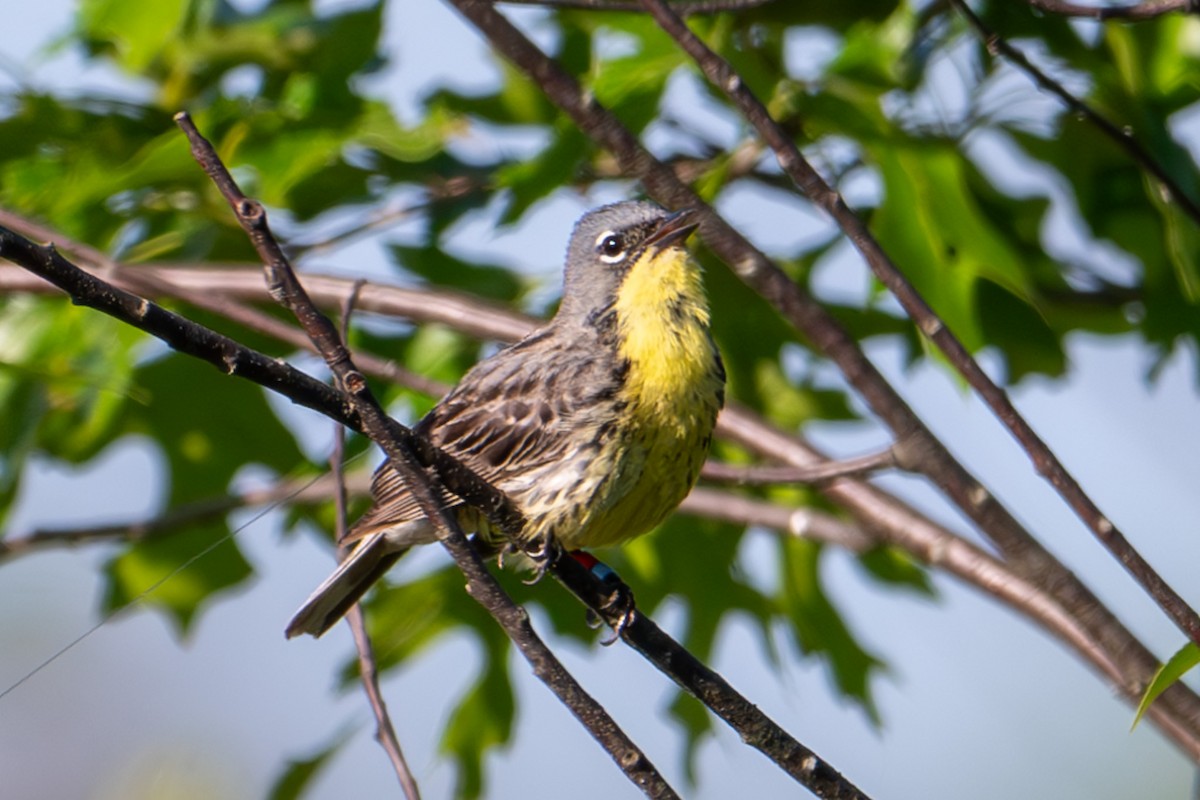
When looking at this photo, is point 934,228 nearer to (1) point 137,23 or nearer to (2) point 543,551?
(2) point 543,551

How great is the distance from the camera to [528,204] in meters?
4.45

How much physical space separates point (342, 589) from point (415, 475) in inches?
76.4

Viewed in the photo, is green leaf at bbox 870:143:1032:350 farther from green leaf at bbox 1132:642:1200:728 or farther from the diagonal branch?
green leaf at bbox 1132:642:1200:728

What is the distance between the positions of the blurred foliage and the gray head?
179mm

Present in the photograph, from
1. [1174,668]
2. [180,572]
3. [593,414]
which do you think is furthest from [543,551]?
[180,572]

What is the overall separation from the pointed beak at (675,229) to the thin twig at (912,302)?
36.0 inches

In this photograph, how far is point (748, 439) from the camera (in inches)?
201

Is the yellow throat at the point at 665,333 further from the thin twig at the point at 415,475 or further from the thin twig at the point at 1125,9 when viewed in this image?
the thin twig at the point at 415,475

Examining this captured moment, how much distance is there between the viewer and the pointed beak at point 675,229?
450 cm

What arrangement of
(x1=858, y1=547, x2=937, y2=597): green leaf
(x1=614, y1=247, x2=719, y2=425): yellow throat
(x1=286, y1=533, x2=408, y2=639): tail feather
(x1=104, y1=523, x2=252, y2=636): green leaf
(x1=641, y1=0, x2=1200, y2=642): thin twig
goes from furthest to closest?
1. (x1=104, y1=523, x2=252, y2=636): green leaf
2. (x1=858, y1=547, x2=937, y2=597): green leaf
3. (x1=286, y1=533, x2=408, y2=639): tail feather
4. (x1=614, y1=247, x2=719, y2=425): yellow throat
5. (x1=641, y1=0, x2=1200, y2=642): thin twig

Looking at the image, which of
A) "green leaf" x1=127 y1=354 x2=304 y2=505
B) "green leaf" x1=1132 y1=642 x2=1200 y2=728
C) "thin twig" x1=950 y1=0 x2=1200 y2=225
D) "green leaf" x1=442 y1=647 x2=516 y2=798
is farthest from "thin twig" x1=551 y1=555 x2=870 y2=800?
"green leaf" x1=127 y1=354 x2=304 y2=505

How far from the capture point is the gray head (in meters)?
4.58

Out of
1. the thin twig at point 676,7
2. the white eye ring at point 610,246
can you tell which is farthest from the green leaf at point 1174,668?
the white eye ring at point 610,246

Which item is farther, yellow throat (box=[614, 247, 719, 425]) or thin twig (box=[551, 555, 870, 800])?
yellow throat (box=[614, 247, 719, 425])
